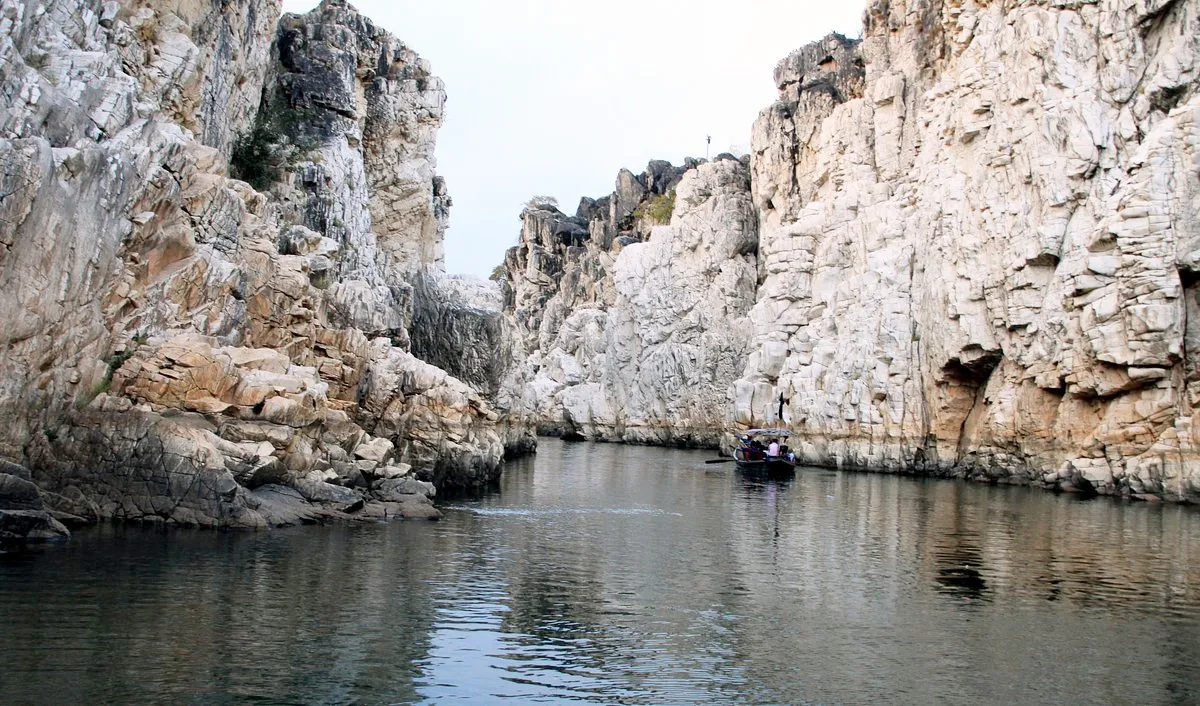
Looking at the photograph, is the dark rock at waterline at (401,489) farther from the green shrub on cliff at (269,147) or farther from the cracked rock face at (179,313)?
the green shrub on cliff at (269,147)

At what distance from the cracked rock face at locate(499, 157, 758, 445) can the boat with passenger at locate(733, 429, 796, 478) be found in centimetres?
1725

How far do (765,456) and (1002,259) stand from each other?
16720mm

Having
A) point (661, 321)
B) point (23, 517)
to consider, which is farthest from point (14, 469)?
point (661, 321)

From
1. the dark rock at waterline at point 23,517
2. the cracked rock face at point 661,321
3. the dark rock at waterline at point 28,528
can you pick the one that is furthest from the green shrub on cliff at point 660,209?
the dark rock at waterline at point 28,528

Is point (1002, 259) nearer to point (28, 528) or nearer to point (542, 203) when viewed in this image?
point (28, 528)

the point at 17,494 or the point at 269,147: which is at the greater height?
the point at 269,147

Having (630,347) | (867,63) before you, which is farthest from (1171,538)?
(630,347)

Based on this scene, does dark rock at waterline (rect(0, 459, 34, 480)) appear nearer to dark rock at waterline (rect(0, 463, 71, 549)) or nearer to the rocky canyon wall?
dark rock at waterline (rect(0, 463, 71, 549))

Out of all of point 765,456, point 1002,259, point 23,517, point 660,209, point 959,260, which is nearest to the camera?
point 23,517

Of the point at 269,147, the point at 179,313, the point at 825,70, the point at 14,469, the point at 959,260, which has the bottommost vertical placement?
the point at 14,469

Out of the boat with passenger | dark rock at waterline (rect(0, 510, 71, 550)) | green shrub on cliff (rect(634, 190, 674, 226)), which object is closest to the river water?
dark rock at waterline (rect(0, 510, 71, 550))

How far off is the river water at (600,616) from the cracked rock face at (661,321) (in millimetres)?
47671

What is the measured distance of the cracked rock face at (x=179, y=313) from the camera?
77.8ft

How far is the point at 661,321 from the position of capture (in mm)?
98375
